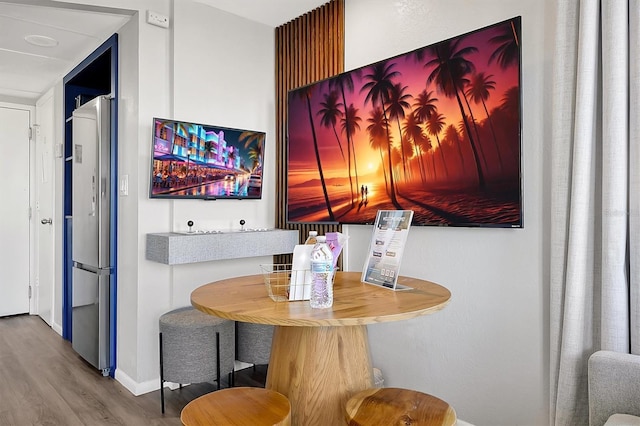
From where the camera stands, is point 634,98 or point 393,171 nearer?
point 634,98

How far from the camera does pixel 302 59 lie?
11.4 feet

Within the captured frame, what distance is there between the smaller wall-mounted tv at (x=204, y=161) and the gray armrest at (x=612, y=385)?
254 cm

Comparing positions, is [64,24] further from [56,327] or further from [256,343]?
[56,327]

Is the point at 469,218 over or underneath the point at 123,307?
over

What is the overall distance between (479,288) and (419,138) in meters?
0.90

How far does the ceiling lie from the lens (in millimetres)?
3068

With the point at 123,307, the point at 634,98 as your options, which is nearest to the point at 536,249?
the point at 634,98

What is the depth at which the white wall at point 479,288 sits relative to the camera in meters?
2.14

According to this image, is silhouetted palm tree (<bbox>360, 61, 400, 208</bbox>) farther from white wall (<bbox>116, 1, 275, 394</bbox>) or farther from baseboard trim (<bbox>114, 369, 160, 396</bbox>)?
baseboard trim (<bbox>114, 369, 160, 396</bbox>)

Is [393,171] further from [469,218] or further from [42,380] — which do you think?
[42,380]

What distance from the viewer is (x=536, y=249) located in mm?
2137

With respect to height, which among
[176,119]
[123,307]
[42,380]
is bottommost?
[42,380]

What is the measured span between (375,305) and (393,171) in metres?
1.34

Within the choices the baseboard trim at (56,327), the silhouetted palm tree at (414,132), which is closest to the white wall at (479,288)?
the silhouetted palm tree at (414,132)
